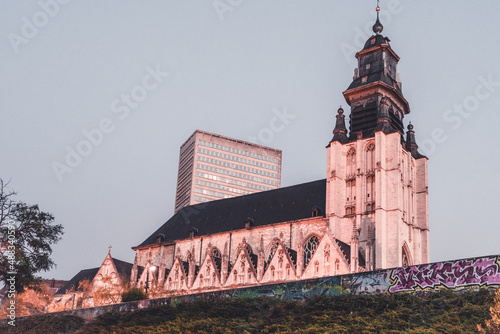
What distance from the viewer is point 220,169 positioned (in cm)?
17425

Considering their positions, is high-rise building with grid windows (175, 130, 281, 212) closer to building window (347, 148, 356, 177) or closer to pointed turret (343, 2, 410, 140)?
pointed turret (343, 2, 410, 140)

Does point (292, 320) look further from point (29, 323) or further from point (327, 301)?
point (29, 323)

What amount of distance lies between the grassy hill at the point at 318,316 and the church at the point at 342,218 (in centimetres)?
1759

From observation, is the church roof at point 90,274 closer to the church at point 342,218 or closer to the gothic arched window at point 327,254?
the church at point 342,218

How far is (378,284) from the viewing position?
2916 cm

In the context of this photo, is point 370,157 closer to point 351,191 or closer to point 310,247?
point 351,191


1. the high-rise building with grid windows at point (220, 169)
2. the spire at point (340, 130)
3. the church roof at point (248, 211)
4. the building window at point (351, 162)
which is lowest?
the church roof at point (248, 211)

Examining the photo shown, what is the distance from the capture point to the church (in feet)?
185

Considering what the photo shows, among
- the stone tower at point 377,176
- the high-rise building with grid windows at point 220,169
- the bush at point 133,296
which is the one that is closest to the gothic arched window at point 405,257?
the stone tower at point 377,176

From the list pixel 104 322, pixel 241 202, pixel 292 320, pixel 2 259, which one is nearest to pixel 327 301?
pixel 292 320

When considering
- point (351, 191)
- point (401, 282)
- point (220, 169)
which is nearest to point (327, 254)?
point (351, 191)

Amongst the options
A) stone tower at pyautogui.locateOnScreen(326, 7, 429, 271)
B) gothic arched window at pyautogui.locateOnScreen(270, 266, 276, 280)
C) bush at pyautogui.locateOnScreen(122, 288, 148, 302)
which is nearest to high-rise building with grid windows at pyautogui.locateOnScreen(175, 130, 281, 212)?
stone tower at pyautogui.locateOnScreen(326, 7, 429, 271)

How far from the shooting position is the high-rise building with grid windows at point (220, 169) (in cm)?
17162

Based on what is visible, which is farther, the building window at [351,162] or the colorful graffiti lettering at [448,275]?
the building window at [351,162]
